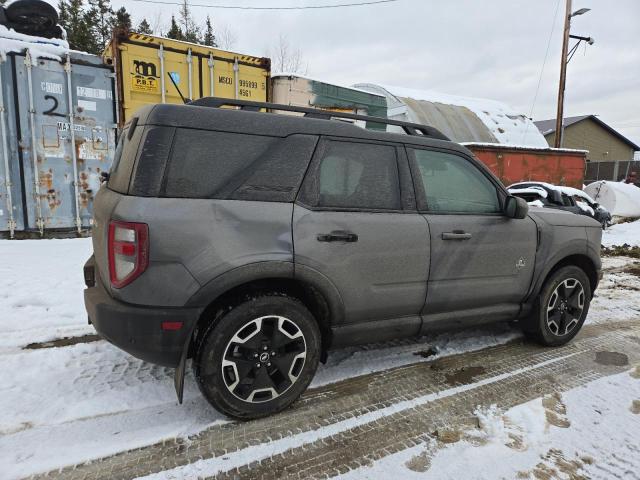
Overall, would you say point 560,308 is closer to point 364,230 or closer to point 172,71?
point 364,230

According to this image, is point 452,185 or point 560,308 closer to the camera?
point 452,185

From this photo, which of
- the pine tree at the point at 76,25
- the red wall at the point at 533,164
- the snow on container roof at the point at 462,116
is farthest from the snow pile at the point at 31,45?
the pine tree at the point at 76,25

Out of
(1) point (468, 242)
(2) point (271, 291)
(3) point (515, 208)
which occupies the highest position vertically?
(3) point (515, 208)

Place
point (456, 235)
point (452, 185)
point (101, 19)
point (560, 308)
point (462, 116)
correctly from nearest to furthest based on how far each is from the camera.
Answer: point (456, 235) → point (452, 185) → point (560, 308) → point (462, 116) → point (101, 19)

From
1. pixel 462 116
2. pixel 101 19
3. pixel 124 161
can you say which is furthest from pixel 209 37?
pixel 124 161

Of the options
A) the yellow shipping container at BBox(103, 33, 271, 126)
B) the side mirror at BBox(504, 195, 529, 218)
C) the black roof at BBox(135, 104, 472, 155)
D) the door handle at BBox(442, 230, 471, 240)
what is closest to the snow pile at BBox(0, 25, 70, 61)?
the yellow shipping container at BBox(103, 33, 271, 126)

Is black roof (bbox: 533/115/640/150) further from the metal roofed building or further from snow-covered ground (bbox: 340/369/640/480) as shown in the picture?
snow-covered ground (bbox: 340/369/640/480)

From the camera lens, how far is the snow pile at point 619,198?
15481mm

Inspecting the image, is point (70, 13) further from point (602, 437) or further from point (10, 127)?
point (602, 437)

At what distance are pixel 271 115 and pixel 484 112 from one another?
22934 mm

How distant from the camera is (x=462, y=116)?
21.2 m

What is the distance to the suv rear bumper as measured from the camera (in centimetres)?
229

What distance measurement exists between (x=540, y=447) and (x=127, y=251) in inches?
101

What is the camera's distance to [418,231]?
9.79 feet
